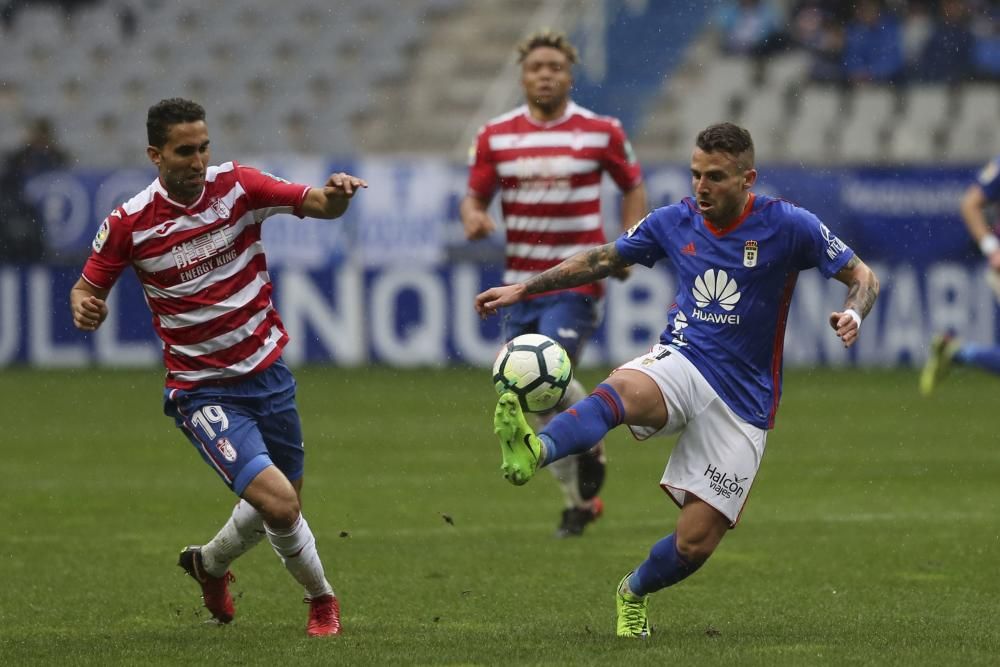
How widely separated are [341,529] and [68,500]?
202 centimetres

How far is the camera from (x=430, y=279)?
59.3 feet

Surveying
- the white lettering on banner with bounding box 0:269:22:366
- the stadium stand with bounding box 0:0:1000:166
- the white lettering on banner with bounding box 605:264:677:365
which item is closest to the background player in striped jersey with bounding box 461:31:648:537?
the white lettering on banner with bounding box 605:264:677:365

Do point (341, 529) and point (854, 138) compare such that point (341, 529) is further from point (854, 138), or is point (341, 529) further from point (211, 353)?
point (854, 138)

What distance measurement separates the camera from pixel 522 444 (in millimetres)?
5711

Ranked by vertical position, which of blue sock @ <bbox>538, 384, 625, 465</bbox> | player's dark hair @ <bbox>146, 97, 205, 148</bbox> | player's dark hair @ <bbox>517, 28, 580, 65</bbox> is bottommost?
blue sock @ <bbox>538, 384, 625, 465</bbox>

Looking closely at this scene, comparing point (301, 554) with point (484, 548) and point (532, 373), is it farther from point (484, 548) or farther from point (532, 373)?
point (484, 548)

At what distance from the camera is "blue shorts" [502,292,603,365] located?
29.8 ft

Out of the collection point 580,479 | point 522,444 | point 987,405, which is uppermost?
point 522,444

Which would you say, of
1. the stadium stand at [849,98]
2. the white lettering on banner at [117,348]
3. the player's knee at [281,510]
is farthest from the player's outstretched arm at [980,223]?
the white lettering on banner at [117,348]

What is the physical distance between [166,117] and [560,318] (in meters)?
3.17

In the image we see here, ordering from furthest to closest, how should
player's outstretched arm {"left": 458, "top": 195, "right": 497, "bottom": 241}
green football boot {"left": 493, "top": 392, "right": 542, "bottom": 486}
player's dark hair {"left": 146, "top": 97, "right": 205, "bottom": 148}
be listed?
player's outstretched arm {"left": 458, "top": 195, "right": 497, "bottom": 241} → player's dark hair {"left": 146, "top": 97, "right": 205, "bottom": 148} → green football boot {"left": 493, "top": 392, "right": 542, "bottom": 486}

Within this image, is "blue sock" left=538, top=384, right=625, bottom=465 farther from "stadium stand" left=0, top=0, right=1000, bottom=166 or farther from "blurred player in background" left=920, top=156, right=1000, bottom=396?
"stadium stand" left=0, top=0, right=1000, bottom=166

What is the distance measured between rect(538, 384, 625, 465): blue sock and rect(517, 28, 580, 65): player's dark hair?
11.9 feet

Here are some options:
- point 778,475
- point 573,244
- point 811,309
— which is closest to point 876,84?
point 811,309
